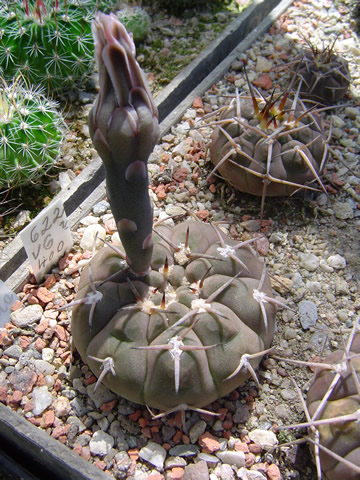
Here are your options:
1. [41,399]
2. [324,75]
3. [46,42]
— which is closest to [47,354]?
[41,399]

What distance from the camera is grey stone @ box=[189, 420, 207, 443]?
1.27m

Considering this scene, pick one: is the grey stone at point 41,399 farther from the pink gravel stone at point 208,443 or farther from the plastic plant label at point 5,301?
the pink gravel stone at point 208,443

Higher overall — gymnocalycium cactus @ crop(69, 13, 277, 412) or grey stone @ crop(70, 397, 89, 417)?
gymnocalycium cactus @ crop(69, 13, 277, 412)

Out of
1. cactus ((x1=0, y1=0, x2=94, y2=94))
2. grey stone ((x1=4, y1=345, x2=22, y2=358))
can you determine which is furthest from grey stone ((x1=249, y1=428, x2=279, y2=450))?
cactus ((x1=0, y1=0, x2=94, y2=94))

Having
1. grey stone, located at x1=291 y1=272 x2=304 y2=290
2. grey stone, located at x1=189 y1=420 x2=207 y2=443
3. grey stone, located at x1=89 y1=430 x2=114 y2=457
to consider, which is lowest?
grey stone, located at x1=291 y1=272 x2=304 y2=290

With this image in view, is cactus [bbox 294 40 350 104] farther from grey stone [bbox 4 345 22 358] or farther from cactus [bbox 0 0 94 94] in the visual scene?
grey stone [bbox 4 345 22 358]

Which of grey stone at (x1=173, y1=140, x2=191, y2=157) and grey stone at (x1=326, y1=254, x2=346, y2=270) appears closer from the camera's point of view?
grey stone at (x1=326, y1=254, x2=346, y2=270)

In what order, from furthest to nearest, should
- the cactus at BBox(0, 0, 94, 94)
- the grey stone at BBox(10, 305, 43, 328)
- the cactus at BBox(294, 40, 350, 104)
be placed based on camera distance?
1. the cactus at BBox(294, 40, 350, 104)
2. the cactus at BBox(0, 0, 94, 94)
3. the grey stone at BBox(10, 305, 43, 328)

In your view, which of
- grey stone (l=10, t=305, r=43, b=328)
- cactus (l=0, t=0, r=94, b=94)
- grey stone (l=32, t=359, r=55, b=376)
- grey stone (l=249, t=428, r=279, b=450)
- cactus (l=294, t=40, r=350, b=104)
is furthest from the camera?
cactus (l=294, t=40, r=350, b=104)

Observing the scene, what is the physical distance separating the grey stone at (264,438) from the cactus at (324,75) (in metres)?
1.47

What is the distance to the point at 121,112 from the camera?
87 centimetres

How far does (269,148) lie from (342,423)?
0.86 m

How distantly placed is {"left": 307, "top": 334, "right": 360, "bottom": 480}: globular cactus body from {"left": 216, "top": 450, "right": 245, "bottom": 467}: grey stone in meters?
0.22

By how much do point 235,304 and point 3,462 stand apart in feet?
2.61
